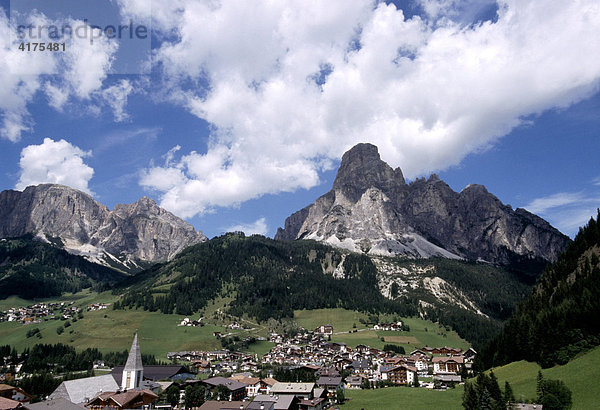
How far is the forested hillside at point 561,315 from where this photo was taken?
291ft

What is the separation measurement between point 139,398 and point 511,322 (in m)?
102

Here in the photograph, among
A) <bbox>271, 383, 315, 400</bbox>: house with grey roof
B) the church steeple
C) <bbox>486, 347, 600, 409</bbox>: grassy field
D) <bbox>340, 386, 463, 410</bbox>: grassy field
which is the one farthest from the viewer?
<bbox>271, 383, 315, 400</bbox>: house with grey roof

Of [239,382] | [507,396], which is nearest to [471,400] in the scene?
[507,396]

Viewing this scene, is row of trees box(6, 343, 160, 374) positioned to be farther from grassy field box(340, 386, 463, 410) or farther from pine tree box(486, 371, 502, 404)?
pine tree box(486, 371, 502, 404)

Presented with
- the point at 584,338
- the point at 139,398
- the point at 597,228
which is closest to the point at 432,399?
the point at 584,338

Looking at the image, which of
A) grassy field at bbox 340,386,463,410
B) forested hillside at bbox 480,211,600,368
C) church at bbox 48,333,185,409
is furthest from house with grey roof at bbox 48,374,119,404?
forested hillside at bbox 480,211,600,368

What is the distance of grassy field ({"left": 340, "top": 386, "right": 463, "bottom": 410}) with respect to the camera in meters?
89.2

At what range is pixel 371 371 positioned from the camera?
16700 centimetres

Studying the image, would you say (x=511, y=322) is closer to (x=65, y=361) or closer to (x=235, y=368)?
(x=235, y=368)

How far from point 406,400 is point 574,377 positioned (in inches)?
1420

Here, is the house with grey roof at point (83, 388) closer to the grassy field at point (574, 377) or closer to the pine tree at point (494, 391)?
the pine tree at point (494, 391)

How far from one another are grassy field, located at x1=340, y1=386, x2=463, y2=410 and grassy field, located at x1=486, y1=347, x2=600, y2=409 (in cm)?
1175

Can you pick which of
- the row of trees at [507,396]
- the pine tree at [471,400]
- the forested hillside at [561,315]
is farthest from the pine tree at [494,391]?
the forested hillside at [561,315]

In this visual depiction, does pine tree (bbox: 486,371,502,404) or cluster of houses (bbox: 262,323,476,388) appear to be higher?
pine tree (bbox: 486,371,502,404)
